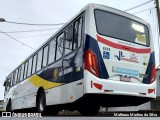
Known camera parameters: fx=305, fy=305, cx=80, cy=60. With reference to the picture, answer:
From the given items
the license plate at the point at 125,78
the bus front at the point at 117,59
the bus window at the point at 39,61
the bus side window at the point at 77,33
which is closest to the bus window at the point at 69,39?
the bus side window at the point at 77,33

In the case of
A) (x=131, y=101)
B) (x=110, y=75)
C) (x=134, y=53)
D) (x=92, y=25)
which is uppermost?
(x=92, y=25)

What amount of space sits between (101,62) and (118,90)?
914 millimetres

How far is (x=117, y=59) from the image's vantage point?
8727 millimetres

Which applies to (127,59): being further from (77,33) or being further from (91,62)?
(77,33)

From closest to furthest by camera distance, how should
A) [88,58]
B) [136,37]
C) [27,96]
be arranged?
[88,58]
[136,37]
[27,96]

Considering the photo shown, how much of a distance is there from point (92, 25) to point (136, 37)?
1.85 meters

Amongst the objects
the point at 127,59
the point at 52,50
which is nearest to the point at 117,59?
the point at 127,59

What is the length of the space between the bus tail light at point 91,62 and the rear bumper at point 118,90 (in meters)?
0.12

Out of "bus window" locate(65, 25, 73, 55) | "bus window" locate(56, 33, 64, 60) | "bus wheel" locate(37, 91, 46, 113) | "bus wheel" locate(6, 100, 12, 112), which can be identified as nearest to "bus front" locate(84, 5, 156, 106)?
"bus window" locate(65, 25, 73, 55)

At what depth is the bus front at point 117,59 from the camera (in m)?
8.21

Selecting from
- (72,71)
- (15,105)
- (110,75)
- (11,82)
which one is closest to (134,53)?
(110,75)

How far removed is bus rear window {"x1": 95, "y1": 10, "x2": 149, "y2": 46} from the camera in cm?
873

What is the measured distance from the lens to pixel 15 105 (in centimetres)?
1692

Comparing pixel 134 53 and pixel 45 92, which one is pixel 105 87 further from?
pixel 45 92
